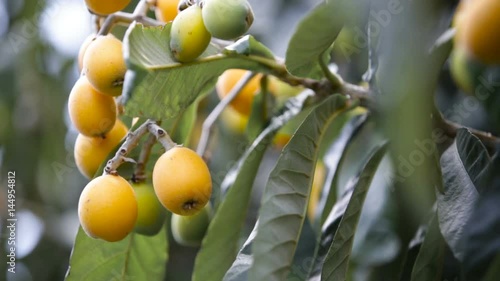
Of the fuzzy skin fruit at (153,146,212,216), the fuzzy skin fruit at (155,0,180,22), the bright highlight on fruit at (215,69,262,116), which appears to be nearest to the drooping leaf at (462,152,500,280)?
the fuzzy skin fruit at (153,146,212,216)

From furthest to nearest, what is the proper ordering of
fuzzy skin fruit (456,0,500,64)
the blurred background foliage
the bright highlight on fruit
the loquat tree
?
1. the blurred background foliage
2. the bright highlight on fruit
3. the loquat tree
4. fuzzy skin fruit (456,0,500,64)

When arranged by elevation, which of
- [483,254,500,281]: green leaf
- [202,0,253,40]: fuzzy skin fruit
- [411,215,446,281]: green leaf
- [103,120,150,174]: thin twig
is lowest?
[411,215,446,281]: green leaf

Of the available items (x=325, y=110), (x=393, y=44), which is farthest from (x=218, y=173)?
(x=393, y=44)

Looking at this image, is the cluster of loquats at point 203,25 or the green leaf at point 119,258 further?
the green leaf at point 119,258

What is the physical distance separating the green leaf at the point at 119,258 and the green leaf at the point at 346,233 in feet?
1.22

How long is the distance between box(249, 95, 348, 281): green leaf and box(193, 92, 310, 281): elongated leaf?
0.42ft

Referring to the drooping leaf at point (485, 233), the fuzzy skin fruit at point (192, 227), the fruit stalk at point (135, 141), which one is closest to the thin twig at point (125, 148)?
the fruit stalk at point (135, 141)

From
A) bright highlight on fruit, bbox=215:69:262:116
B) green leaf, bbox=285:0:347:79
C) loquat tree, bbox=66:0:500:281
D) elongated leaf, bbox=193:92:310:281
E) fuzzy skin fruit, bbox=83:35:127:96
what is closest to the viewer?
loquat tree, bbox=66:0:500:281

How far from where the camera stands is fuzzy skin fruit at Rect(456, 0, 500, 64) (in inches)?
21.0

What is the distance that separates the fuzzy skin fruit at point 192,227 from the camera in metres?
1.17

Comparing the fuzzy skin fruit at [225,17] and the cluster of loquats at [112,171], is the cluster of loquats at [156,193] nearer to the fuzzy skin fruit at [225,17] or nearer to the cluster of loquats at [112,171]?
the cluster of loquats at [112,171]

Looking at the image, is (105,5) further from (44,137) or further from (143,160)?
(44,137)

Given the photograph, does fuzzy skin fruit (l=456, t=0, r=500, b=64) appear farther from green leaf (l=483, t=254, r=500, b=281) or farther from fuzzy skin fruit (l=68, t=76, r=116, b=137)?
fuzzy skin fruit (l=68, t=76, r=116, b=137)

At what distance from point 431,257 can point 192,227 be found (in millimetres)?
417
